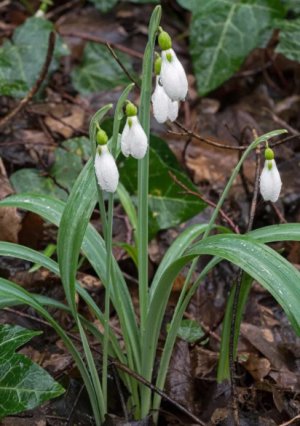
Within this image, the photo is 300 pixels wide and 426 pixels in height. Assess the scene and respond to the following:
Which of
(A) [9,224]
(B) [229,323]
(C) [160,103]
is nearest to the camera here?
(C) [160,103]

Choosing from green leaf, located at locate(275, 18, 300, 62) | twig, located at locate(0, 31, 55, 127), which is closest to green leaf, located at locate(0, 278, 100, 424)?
twig, located at locate(0, 31, 55, 127)

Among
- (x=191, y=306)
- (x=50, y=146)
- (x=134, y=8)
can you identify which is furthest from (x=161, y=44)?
(x=134, y=8)

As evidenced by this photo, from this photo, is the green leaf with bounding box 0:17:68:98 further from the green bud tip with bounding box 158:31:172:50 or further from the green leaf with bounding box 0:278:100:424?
the green bud tip with bounding box 158:31:172:50

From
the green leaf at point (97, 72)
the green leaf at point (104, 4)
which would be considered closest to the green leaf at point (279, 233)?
the green leaf at point (97, 72)

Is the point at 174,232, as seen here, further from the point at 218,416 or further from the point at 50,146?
the point at 218,416

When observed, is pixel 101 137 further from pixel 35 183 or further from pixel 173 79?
pixel 35 183

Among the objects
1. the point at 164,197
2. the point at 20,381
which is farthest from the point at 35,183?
the point at 20,381
